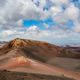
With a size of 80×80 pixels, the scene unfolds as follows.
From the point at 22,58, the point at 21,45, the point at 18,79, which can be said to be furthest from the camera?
the point at 21,45

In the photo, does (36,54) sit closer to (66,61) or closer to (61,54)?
(66,61)

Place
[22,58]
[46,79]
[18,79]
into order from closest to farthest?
1. [18,79]
2. [46,79]
3. [22,58]

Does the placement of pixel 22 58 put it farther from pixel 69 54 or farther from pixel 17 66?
pixel 69 54

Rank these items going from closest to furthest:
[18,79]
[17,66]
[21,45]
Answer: [18,79] < [17,66] < [21,45]

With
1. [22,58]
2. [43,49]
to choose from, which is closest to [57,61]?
[43,49]

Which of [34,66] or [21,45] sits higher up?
[21,45]

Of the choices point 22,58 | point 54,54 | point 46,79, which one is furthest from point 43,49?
point 46,79

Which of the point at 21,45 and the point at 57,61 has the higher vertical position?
the point at 21,45

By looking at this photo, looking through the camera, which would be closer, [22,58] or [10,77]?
[10,77]

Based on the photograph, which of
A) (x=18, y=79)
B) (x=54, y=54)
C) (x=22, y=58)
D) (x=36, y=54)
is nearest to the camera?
(x=18, y=79)
